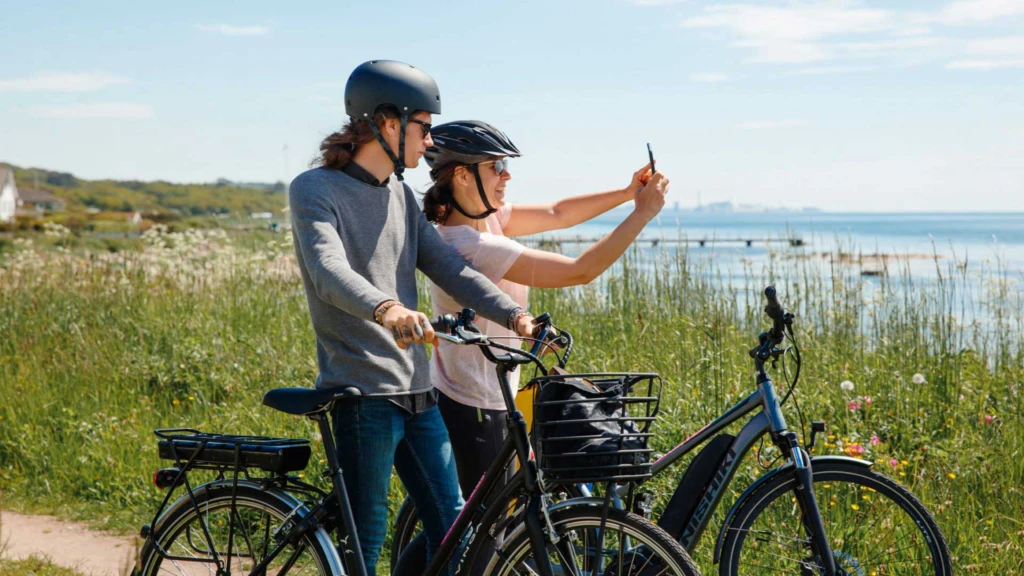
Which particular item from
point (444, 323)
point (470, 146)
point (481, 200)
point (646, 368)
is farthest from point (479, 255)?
point (646, 368)

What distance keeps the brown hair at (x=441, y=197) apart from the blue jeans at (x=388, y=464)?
0.69 meters

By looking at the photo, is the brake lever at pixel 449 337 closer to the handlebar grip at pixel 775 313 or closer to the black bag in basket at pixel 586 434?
the black bag in basket at pixel 586 434

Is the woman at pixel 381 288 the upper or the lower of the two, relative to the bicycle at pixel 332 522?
upper

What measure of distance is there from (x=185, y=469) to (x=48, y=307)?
6.68 metres

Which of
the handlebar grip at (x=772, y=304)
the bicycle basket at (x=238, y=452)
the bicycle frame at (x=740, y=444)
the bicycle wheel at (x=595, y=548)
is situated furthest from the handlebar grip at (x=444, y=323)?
the handlebar grip at (x=772, y=304)

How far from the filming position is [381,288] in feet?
9.70

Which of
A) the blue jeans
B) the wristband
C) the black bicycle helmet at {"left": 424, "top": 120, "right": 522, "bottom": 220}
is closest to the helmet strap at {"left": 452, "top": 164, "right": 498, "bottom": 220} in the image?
the black bicycle helmet at {"left": 424, "top": 120, "right": 522, "bottom": 220}

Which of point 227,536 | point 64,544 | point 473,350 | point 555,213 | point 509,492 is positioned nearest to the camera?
point 509,492

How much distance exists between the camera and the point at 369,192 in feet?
9.79

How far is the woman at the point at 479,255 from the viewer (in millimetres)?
3324

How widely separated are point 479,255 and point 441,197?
265 millimetres

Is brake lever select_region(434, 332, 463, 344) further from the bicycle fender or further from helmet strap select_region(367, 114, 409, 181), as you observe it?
the bicycle fender

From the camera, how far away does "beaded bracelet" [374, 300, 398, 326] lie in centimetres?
257

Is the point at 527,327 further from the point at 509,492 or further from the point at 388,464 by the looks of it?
the point at 388,464
